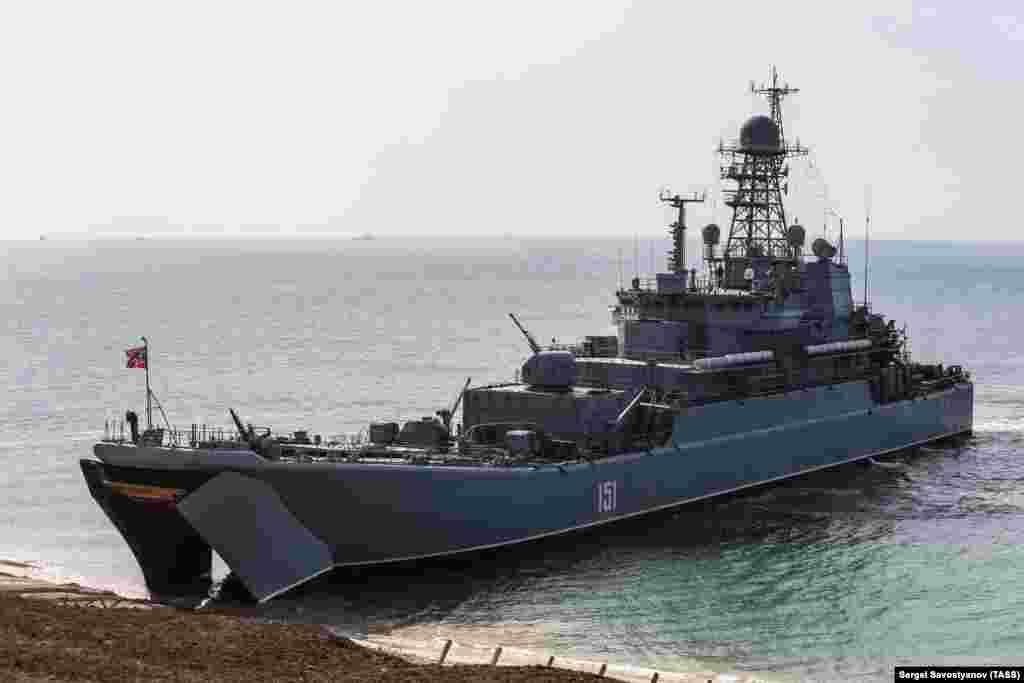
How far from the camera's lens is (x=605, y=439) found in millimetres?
34500

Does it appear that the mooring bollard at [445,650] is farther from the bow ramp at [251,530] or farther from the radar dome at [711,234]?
the radar dome at [711,234]

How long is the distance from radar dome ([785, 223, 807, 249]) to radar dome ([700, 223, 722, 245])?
249 centimetres

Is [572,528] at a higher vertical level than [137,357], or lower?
lower

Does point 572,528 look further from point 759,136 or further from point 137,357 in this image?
point 759,136

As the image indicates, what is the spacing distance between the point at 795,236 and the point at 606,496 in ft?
50.2

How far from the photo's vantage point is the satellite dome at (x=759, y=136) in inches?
1784

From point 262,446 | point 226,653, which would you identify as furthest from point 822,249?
point 226,653

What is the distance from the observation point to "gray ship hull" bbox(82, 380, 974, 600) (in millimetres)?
28016

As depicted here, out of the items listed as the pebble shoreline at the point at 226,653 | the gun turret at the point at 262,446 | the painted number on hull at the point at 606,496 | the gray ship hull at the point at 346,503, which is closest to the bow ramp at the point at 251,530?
the gray ship hull at the point at 346,503

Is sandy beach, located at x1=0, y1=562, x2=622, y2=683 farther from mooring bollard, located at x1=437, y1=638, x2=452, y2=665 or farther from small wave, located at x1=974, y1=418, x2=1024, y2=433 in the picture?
small wave, located at x1=974, y1=418, x2=1024, y2=433

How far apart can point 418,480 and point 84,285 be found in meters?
155

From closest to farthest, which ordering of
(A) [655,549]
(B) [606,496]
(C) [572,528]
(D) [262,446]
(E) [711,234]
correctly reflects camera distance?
1. (D) [262,446]
2. (A) [655,549]
3. (C) [572,528]
4. (B) [606,496]
5. (E) [711,234]

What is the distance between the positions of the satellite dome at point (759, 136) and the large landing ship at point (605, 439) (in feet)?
0.23

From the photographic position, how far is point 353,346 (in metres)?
83.8
